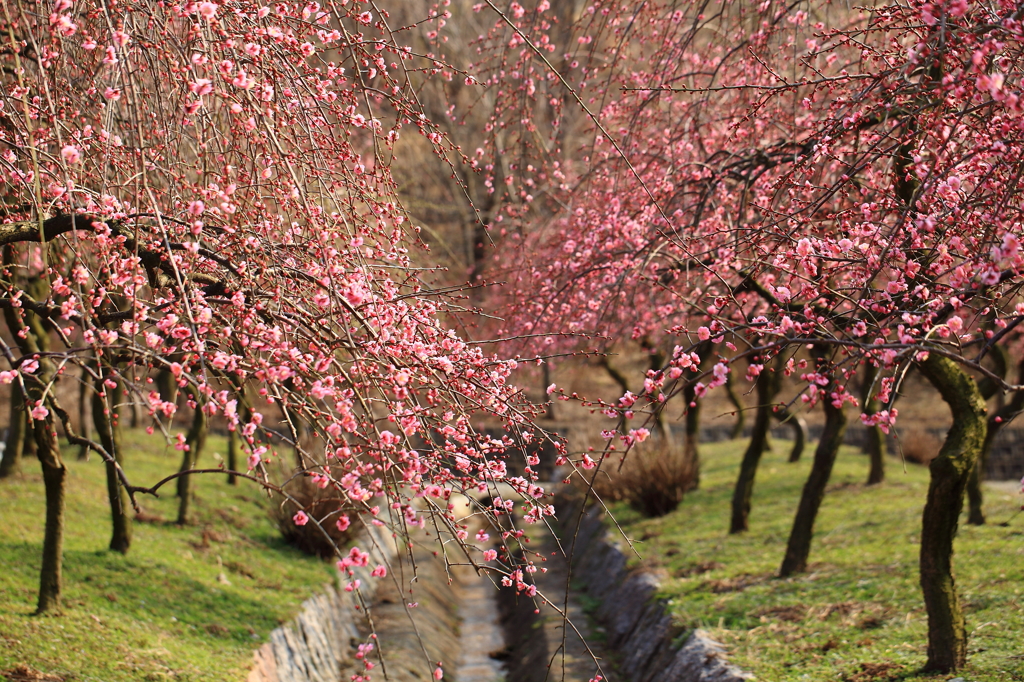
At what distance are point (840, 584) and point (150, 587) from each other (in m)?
5.62

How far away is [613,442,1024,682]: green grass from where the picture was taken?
518cm

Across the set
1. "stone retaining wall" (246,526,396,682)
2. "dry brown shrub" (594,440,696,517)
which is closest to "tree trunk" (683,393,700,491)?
"dry brown shrub" (594,440,696,517)

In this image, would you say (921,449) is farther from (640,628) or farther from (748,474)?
(640,628)

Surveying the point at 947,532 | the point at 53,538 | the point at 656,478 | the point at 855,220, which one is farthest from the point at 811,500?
the point at 53,538

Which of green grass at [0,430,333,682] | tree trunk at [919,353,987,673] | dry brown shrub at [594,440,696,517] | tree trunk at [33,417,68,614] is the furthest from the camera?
dry brown shrub at [594,440,696,517]

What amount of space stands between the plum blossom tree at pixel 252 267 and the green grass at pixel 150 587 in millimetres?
1336

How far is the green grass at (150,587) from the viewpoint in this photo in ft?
16.8

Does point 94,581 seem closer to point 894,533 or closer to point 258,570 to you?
point 258,570

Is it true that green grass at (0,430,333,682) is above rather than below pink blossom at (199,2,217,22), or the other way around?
below

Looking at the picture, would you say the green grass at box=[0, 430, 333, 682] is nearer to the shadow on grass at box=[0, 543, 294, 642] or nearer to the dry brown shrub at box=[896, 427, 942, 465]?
the shadow on grass at box=[0, 543, 294, 642]

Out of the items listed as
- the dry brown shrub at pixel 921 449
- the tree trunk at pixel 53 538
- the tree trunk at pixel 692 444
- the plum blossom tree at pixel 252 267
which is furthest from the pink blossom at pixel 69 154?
the dry brown shrub at pixel 921 449

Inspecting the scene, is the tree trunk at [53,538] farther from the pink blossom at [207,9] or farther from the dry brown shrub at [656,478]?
the dry brown shrub at [656,478]

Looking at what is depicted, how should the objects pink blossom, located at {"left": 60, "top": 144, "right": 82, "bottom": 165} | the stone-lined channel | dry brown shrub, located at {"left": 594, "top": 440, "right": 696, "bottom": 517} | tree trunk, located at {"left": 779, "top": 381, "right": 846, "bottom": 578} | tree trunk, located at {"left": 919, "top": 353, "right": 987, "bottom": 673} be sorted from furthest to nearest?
1. dry brown shrub, located at {"left": 594, "top": 440, "right": 696, "bottom": 517}
2. tree trunk, located at {"left": 779, "top": 381, "right": 846, "bottom": 578}
3. the stone-lined channel
4. tree trunk, located at {"left": 919, "top": 353, "right": 987, "bottom": 673}
5. pink blossom, located at {"left": 60, "top": 144, "right": 82, "bottom": 165}

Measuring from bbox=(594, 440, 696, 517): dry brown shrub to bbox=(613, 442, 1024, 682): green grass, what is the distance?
0.71 ft
